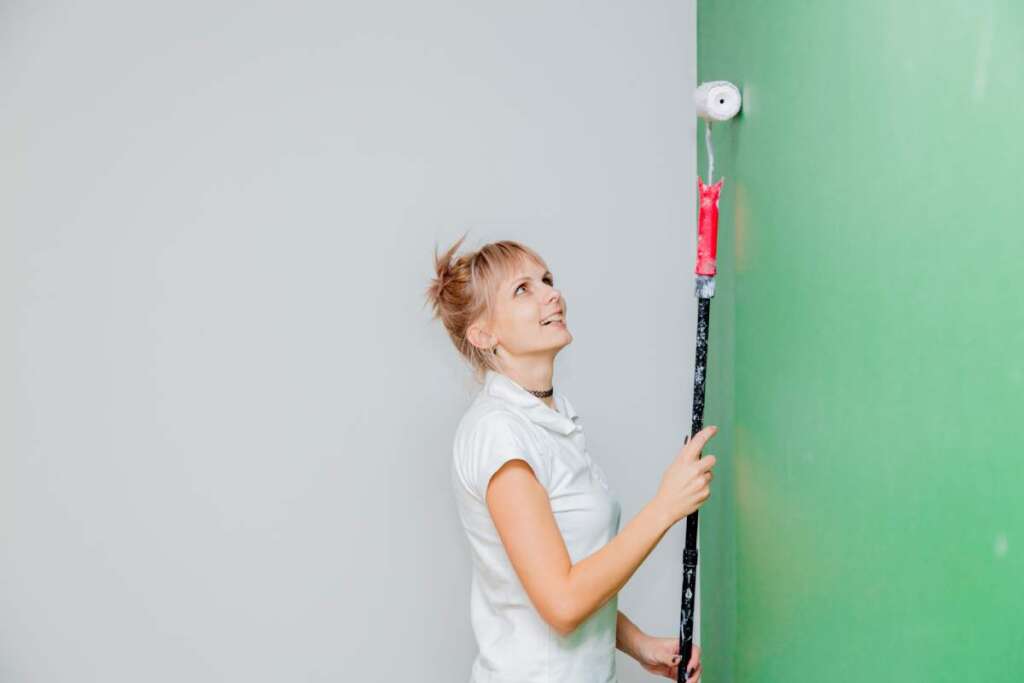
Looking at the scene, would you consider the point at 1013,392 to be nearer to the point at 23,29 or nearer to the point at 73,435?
the point at 73,435

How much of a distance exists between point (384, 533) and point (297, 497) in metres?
0.22

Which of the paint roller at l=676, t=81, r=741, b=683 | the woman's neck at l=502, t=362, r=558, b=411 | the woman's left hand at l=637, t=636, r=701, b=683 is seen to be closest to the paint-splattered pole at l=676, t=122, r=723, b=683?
the paint roller at l=676, t=81, r=741, b=683

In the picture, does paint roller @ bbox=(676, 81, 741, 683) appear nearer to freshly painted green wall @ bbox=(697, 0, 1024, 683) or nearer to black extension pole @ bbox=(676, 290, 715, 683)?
black extension pole @ bbox=(676, 290, 715, 683)

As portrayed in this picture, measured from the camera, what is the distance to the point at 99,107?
93.9 inches

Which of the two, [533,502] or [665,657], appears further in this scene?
Result: [665,657]

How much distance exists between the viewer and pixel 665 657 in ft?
5.96

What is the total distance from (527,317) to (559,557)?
0.41 meters

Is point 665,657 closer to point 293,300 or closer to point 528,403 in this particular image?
point 528,403

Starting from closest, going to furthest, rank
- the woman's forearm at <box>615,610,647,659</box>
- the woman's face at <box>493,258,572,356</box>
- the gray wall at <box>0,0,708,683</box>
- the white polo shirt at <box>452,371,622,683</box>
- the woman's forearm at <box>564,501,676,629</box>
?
the woman's forearm at <box>564,501,676,629</box>
the white polo shirt at <box>452,371,622,683</box>
the woman's face at <box>493,258,572,356</box>
the woman's forearm at <box>615,610,647,659</box>
the gray wall at <box>0,0,708,683</box>

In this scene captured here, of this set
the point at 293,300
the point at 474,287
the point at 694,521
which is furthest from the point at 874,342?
the point at 293,300

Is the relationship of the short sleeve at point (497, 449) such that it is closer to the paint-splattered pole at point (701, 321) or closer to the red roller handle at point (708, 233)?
the paint-splattered pole at point (701, 321)

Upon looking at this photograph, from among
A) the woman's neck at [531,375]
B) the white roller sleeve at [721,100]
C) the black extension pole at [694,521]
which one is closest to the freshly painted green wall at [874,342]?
the white roller sleeve at [721,100]

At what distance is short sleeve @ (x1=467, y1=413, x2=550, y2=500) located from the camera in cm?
152

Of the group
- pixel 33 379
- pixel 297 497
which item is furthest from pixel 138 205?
pixel 297 497
